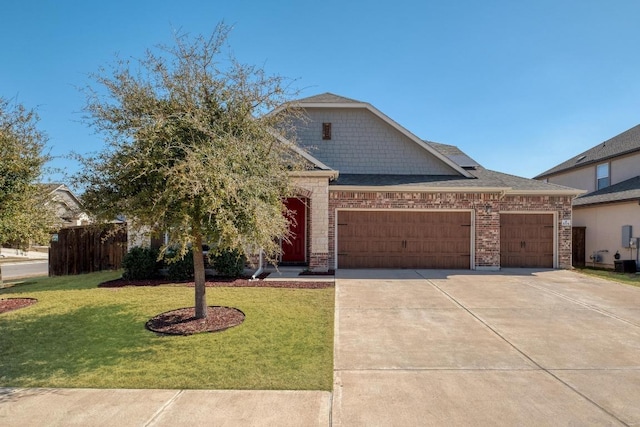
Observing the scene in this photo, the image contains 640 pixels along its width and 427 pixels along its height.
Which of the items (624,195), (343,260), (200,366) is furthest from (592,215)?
(200,366)

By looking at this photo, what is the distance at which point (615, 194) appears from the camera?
16.0 m

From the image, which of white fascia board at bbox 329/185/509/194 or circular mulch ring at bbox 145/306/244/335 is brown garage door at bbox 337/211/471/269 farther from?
circular mulch ring at bbox 145/306/244/335

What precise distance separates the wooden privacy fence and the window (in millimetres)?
23216

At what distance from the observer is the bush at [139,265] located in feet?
35.8

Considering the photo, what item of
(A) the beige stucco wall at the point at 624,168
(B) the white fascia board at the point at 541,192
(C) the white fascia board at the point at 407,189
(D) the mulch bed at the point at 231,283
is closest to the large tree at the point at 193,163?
(D) the mulch bed at the point at 231,283

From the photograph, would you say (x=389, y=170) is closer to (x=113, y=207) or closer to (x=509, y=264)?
(x=509, y=264)

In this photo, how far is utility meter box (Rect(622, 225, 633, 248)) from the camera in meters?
14.6

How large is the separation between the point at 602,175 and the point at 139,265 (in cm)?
2252

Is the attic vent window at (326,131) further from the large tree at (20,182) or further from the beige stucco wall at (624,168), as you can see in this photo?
the beige stucco wall at (624,168)

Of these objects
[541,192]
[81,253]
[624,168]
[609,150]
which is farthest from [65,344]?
[609,150]

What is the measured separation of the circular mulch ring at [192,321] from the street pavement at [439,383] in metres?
1.95

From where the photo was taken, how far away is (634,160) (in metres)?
17.3

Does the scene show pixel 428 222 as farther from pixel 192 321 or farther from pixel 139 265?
pixel 139 265

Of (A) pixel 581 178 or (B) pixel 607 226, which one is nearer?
(B) pixel 607 226
